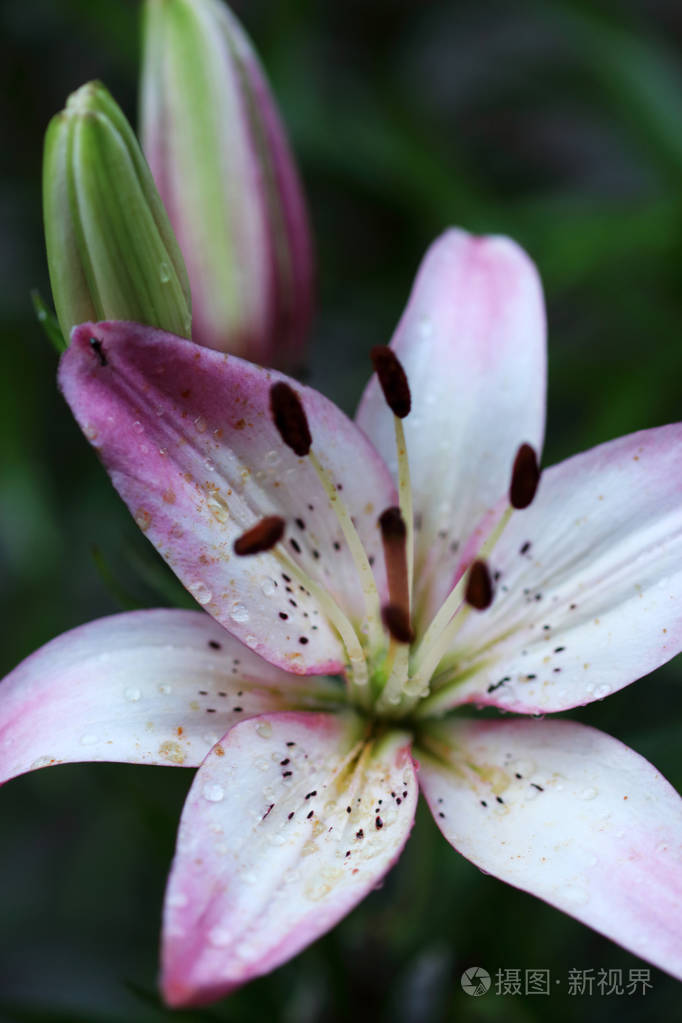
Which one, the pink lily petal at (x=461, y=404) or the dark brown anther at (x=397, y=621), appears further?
the pink lily petal at (x=461, y=404)

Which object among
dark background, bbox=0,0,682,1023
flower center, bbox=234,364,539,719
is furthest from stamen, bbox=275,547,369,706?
dark background, bbox=0,0,682,1023

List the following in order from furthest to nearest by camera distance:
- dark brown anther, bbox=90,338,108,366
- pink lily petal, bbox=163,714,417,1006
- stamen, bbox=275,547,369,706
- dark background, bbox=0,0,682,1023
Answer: dark background, bbox=0,0,682,1023 → stamen, bbox=275,547,369,706 → dark brown anther, bbox=90,338,108,366 → pink lily petal, bbox=163,714,417,1006

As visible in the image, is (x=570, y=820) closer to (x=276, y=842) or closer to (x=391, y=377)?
(x=276, y=842)

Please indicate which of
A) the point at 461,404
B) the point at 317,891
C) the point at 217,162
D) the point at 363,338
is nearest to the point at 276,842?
the point at 317,891

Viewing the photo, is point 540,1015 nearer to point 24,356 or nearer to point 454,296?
point 454,296

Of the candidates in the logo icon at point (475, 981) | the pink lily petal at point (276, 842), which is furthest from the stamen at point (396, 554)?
the logo icon at point (475, 981)

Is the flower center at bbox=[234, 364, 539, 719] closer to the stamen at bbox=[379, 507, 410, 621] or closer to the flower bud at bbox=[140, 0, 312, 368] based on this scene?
the stamen at bbox=[379, 507, 410, 621]

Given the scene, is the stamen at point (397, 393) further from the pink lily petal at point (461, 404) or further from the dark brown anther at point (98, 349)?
the dark brown anther at point (98, 349)
